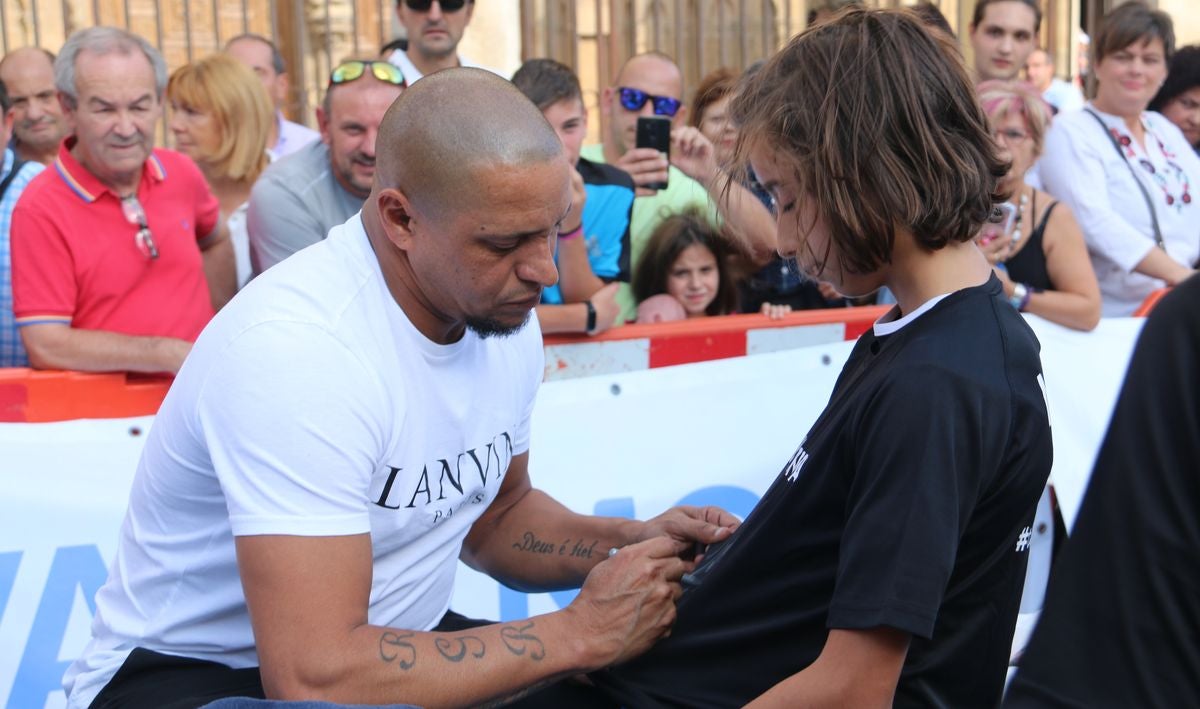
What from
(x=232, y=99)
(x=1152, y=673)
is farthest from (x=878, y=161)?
(x=232, y=99)

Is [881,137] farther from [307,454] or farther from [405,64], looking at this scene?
[405,64]

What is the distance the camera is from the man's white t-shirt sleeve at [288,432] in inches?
81.4

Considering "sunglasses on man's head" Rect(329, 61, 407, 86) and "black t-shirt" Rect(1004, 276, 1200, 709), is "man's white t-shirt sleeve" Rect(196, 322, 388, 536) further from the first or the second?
"sunglasses on man's head" Rect(329, 61, 407, 86)

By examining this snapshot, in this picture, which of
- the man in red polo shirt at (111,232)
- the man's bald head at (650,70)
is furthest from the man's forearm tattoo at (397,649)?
the man's bald head at (650,70)

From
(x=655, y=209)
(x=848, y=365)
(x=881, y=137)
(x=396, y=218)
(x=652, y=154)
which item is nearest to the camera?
(x=881, y=137)

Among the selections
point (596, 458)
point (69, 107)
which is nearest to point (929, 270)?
point (596, 458)

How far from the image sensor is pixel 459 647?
2236 millimetres

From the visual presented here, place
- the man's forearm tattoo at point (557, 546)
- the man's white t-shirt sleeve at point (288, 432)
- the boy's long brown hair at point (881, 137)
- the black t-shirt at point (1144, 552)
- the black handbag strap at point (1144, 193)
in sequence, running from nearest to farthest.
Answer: the black t-shirt at point (1144, 552) < the boy's long brown hair at point (881, 137) < the man's white t-shirt sleeve at point (288, 432) < the man's forearm tattoo at point (557, 546) < the black handbag strap at point (1144, 193)

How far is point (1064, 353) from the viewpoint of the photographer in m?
4.79

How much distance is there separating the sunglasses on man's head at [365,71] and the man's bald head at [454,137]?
2.32m

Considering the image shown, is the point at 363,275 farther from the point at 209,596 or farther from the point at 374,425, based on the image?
the point at 209,596

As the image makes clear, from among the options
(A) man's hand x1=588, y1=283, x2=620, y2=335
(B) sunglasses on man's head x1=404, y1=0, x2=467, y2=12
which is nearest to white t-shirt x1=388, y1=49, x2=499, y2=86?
(B) sunglasses on man's head x1=404, y1=0, x2=467, y2=12

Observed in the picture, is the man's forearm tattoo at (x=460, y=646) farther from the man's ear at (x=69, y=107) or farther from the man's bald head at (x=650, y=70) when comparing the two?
the man's bald head at (x=650, y=70)

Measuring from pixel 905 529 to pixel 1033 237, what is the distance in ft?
11.5
